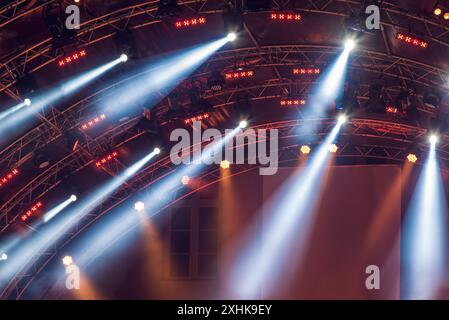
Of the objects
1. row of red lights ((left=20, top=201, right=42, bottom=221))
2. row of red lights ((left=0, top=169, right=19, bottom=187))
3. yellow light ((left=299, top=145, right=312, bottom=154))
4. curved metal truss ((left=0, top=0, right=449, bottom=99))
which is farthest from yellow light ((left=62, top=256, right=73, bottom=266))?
yellow light ((left=299, top=145, right=312, bottom=154))

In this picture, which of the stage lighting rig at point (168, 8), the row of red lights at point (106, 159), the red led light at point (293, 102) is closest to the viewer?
the stage lighting rig at point (168, 8)

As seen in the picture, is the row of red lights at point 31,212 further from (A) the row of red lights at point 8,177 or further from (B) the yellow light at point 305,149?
(B) the yellow light at point 305,149

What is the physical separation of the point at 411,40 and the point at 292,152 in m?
8.01

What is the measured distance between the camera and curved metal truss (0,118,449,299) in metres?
19.8

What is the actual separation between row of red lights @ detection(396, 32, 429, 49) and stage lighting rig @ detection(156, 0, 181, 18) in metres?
4.53

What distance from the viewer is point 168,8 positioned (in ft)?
44.2

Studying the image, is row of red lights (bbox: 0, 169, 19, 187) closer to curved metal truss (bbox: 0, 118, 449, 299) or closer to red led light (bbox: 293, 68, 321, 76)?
curved metal truss (bbox: 0, 118, 449, 299)

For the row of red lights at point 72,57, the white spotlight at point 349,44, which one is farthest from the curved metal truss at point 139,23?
the white spotlight at point 349,44

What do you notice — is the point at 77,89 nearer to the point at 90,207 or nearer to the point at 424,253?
the point at 90,207

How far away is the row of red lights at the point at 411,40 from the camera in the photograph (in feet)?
46.9

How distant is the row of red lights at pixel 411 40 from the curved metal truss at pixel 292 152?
16.1 feet

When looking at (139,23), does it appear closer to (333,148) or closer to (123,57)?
(123,57)

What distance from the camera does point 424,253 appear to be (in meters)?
20.3
